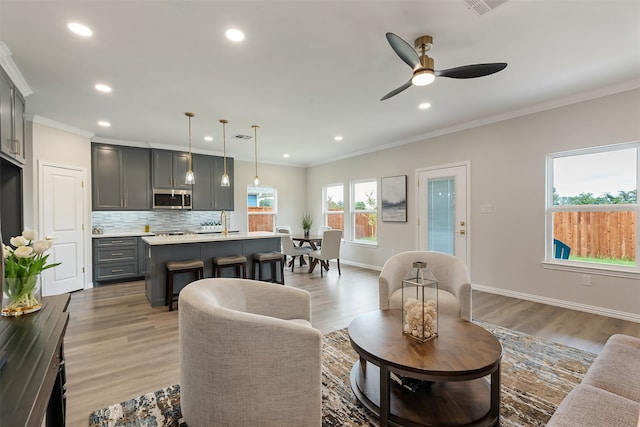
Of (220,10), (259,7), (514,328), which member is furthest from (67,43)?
(514,328)

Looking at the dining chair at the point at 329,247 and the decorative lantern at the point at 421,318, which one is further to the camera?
the dining chair at the point at 329,247

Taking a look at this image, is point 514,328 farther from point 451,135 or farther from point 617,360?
point 451,135

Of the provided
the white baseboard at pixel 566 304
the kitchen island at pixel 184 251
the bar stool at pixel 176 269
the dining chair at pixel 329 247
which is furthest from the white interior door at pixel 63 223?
the white baseboard at pixel 566 304

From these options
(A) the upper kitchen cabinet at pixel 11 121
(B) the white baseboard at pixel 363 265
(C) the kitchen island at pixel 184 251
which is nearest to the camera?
(A) the upper kitchen cabinet at pixel 11 121

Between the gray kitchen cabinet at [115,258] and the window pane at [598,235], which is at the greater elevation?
the window pane at [598,235]

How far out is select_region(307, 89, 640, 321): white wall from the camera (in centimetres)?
335

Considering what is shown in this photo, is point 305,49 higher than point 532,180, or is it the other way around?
point 305,49

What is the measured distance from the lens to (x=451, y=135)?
4867 mm

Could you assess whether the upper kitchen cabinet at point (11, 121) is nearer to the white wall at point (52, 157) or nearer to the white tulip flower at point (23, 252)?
the white wall at point (52, 157)

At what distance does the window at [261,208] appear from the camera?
737 centimetres

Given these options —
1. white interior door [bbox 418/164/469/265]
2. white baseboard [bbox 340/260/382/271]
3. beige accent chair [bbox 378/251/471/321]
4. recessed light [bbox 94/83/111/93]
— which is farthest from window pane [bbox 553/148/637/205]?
recessed light [bbox 94/83/111/93]

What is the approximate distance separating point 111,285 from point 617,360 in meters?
6.29

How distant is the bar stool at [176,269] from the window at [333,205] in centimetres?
398

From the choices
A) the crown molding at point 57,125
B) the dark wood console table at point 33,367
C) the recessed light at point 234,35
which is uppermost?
the recessed light at point 234,35
